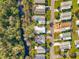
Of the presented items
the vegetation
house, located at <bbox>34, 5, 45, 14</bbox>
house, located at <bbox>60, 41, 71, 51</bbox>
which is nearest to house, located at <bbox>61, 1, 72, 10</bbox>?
house, located at <bbox>34, 5, 45, 14</bbox>

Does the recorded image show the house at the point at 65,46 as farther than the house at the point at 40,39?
No

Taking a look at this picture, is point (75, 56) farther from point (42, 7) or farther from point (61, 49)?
point (42, 7)

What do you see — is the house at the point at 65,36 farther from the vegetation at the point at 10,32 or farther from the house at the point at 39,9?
the vegetation at the point at 10,32

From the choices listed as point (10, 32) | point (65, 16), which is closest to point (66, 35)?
point (65, 16)

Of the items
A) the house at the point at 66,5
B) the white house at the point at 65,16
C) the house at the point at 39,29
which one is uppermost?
the house at the point at 66,5

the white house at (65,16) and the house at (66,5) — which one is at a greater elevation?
the house at (66,5)

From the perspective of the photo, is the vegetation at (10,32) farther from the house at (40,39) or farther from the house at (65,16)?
the house at (65,16)

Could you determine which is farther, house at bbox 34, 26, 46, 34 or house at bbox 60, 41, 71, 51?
house at bbox 34, 26, 46, 34

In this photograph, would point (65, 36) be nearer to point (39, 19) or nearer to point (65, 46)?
point (65, 46)

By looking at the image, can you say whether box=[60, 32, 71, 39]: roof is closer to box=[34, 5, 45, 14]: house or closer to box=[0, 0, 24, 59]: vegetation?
box=[34, 5, 45, 14]: house

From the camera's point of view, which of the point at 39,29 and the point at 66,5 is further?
the point at 39,29

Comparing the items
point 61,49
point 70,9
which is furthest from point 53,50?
point 70,9

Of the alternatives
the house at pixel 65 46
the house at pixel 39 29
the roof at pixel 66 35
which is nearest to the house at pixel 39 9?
the house at pixel 39 29
